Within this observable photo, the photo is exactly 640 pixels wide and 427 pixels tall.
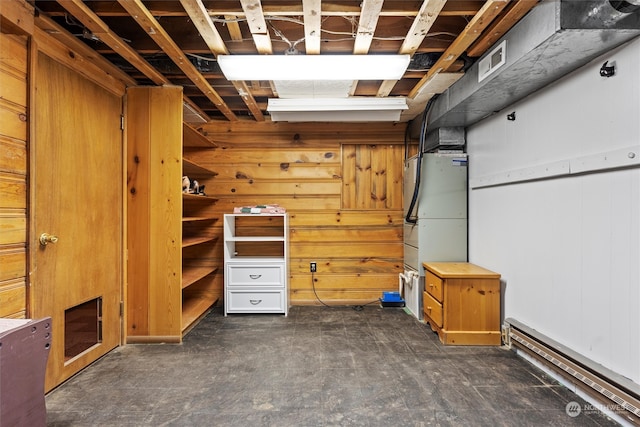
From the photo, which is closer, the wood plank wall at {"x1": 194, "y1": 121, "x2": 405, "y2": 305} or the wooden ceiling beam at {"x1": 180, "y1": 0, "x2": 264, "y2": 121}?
the wooden ceiling beam at {"x1": 180, "y1": 0, "x2": 264, "y2": 121}

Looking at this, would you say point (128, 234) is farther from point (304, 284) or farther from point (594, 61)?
point (594, 61)

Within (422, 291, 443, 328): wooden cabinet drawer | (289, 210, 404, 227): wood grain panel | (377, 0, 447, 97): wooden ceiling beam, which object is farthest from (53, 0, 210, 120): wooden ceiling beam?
(422, 291, 443, 328): wooden cabinet drawer

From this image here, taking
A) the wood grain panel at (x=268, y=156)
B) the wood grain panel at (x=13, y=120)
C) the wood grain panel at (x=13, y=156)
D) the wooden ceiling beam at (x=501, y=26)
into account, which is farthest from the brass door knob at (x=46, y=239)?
the wooden ceiling beam at (x=501, y=26)

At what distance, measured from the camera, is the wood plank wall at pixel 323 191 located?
4.01m

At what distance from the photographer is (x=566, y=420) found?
5.69 ft

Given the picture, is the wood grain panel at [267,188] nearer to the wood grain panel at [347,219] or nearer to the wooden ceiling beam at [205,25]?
the wood grain panel at [347,219]

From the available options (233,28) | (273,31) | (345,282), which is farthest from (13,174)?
(345,282)

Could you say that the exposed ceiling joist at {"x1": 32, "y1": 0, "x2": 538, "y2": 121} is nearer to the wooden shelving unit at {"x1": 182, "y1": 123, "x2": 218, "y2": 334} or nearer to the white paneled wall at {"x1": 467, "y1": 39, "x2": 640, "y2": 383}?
the white paneled wall at {"x1": 467, "y1": 39, "x2": 640, "y2": 383}

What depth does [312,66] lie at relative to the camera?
7.70ft

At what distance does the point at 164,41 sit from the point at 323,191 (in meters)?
2.38

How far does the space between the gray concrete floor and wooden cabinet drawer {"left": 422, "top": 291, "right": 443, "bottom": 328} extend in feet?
0.59

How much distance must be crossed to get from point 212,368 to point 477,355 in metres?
2.05

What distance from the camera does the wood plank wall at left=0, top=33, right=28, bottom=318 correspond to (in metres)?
1.68

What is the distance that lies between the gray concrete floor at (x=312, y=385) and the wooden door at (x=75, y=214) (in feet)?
0.86
